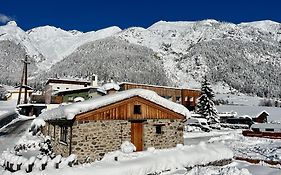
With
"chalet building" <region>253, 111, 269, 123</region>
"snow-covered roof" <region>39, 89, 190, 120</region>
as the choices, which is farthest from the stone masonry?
"chalet building" <region>253, 111, 269, 123</region>

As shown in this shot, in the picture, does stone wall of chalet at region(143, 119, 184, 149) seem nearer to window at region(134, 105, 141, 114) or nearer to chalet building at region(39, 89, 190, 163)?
chalet building at region(39, 89, 190, 163)

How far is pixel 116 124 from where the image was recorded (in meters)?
22.8

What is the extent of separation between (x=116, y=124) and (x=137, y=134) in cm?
190

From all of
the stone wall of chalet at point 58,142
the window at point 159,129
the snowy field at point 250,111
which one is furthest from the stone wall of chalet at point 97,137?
the snowy field at point 250,111

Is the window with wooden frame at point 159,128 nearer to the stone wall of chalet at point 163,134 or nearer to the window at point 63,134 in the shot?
the stone wall of chalet at point 163,134

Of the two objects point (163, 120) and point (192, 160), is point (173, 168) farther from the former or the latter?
point (163, 120)

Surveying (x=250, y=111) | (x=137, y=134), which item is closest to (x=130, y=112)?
(x=137, y=134)

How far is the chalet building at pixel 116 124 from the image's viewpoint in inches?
827

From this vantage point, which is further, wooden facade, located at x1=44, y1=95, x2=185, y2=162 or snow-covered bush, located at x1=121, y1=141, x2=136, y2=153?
snow-covered bush, located at x1=121, y1=141, x2=136, y2=153

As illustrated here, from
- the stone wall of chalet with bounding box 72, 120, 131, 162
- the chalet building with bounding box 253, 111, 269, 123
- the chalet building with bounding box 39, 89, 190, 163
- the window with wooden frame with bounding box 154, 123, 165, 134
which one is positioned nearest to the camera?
the stone wall of chalet with bounding box 72, 120, 131, 162

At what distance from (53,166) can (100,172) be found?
2344 mm

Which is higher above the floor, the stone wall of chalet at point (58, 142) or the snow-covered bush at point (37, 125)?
the snow-covered bush at point (37, 125)

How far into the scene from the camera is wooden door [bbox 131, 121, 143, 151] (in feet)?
77.3

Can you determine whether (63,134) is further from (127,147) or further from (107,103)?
(127,147)
